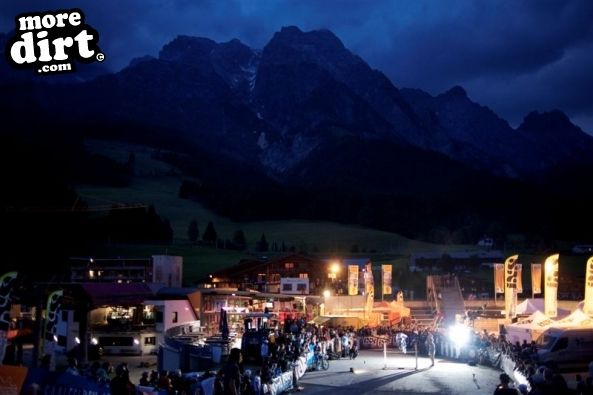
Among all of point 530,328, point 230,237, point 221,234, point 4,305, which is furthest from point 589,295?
point 221,234

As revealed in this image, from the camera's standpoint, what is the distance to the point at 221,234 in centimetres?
13788

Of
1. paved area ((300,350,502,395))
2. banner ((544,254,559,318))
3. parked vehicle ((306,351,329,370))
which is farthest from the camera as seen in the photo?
banner ((544,254,559,318))

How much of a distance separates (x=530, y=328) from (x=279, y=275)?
36.2m

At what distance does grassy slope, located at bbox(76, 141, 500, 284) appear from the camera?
100125mm

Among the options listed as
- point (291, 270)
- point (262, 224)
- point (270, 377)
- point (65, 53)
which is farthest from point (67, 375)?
point (262, 224)

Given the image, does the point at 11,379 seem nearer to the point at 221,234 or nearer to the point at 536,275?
the point at 536,275

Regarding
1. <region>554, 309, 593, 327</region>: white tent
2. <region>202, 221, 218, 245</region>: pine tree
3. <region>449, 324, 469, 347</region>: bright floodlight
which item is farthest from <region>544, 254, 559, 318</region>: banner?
<region>202, 221, 218, 245</region>: pine tree

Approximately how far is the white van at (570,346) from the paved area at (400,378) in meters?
2.58

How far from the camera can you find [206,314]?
4650 centimetres

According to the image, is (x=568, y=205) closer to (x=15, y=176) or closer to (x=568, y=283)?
(x=568, y=283)

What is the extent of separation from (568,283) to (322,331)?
4272 centimetres

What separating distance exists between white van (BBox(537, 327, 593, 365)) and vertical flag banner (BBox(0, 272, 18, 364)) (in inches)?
832

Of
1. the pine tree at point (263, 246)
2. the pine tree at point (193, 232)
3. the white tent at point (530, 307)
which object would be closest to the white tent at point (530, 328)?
the white tent at point (530, 307)

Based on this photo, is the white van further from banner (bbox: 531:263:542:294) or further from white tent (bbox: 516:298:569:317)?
banner (bbox: 531:263:542:294)
